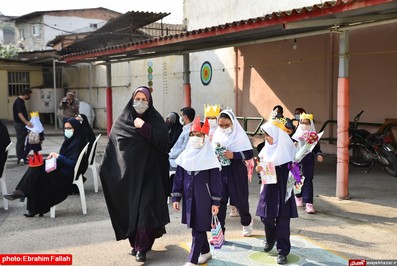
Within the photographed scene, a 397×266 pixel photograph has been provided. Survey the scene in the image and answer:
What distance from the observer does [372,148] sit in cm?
905

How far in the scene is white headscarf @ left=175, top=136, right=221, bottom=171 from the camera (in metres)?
4.07

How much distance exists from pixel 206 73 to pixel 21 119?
6631 mm

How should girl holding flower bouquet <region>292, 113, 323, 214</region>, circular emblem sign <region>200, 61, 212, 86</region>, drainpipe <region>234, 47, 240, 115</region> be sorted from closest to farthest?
1. girl holding flower bouquet <region>292, 113, 323, 214</region>
2. drainpipe <region>234, 47, 240, 115</region>
3. circular emblem sign <region>200, 61, 212, 86</region>

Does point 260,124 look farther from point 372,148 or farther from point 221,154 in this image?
point 221,154

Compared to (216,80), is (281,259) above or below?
below

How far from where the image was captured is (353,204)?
21.6 ft

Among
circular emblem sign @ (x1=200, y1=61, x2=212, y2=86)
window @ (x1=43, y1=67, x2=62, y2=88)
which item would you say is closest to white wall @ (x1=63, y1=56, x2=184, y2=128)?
window @ (x1=43, y1=67, x2=62, y2=88)

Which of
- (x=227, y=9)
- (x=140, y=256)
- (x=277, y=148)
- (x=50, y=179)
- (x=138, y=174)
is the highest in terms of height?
(x=227, y=9)

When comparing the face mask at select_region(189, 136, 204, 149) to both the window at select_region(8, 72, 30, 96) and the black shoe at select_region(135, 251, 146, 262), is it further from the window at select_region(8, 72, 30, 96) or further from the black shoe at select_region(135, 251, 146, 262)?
the window at select_region(8, 72, 30, 96)

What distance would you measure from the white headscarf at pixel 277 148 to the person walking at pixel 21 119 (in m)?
7.11

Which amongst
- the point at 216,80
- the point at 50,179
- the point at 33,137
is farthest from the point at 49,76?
the point at 50,179

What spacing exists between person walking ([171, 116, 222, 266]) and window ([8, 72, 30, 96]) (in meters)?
19.0

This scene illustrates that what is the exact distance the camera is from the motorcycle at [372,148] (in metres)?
8.64

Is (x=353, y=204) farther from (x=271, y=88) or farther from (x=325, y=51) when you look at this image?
(x=271, y=88)
